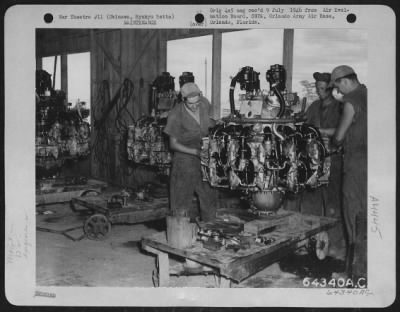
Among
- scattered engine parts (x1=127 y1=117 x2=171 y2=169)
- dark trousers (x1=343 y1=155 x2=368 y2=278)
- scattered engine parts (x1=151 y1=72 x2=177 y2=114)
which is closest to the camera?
dark trousers (x1=343 y1=155 x2=368 y2=278)

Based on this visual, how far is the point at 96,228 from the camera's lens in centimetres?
462

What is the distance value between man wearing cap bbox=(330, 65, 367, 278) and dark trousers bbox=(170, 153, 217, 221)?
3.67 ft

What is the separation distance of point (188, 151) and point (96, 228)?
48.0 inches

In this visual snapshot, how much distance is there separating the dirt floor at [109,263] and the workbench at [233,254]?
9.9 inches

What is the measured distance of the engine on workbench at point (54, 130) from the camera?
5051 mm

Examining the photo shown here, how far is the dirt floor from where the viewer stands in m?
3.52

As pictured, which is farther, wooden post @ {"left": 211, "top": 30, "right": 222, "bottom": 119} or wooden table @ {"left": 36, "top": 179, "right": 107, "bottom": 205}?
wooden table @ {"left": 36, "top": 179, "right": 107, "bottom": 205}

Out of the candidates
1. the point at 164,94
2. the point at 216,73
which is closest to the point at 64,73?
the point at 164,94

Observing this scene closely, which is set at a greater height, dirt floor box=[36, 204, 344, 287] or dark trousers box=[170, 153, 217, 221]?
dark trousers box=[170, 153, 217, 221]

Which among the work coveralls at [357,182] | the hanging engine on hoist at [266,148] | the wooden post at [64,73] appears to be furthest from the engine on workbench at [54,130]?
the work coveralls at [357,182]

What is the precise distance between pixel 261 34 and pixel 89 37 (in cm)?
338

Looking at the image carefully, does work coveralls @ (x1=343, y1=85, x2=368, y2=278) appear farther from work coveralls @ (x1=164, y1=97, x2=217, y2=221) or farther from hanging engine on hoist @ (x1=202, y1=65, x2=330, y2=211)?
work coveralls @ (x1=164, y1=97, x2=217, y2=221)

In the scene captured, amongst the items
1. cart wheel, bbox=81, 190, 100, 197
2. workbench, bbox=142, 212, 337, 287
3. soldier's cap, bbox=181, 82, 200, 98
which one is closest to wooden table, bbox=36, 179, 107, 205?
cart wheel, bbox=81, 190, 100, 197

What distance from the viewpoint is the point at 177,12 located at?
303cm
